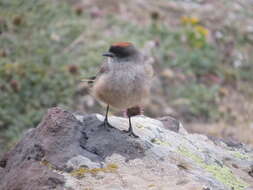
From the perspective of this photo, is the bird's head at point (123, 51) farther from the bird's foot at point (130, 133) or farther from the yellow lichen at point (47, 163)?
the yellow lichen at point (47, 163)

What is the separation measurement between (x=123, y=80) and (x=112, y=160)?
0.90m

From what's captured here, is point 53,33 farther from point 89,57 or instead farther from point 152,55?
point 152,55

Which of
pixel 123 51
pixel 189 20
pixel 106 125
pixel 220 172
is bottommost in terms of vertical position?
pixel 220 172

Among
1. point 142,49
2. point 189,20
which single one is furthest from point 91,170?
point 189,20

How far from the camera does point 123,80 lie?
4316 millimetres

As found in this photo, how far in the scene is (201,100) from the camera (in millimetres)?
9148

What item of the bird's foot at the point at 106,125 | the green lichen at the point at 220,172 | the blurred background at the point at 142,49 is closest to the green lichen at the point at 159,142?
the green lichen at the point at 220,172

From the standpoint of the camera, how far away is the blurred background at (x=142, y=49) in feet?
26.0

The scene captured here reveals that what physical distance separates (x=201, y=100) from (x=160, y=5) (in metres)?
3.58

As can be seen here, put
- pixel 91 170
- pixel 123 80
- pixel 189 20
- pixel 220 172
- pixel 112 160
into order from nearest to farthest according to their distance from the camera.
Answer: pixel 91 170
pixel 112 160
pixel 220 172
pixel 123 80
pixel 189 20

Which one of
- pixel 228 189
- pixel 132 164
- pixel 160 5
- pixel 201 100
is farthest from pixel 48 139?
pixel 160 5

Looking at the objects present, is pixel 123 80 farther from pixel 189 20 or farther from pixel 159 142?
pixel 189 20

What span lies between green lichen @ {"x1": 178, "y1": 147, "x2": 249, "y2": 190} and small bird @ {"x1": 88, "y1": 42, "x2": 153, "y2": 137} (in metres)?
0.49

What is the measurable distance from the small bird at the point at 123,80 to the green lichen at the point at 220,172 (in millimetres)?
485
